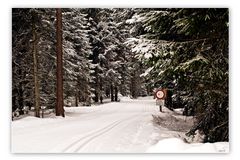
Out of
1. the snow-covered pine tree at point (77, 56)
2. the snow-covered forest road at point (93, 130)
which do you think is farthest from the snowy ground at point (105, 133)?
the snow-covered pine tree at point (77, 56)

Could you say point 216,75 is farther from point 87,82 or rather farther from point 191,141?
point 87,82

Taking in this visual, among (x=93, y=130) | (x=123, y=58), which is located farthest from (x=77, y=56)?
(x=93, y=130)

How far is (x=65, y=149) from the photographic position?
691cm

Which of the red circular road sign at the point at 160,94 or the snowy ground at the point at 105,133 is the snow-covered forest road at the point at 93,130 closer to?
the snowy ground at the point at 105,133

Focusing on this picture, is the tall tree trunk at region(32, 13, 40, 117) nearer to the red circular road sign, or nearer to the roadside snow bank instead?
the red circular road sign

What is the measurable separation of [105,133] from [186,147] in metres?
1.22

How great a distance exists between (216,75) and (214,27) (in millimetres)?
699

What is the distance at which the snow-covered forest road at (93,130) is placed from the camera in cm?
696

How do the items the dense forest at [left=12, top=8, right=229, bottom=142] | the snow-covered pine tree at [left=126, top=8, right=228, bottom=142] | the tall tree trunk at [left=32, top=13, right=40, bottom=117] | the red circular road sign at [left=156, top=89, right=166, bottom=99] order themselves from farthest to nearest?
1. the tall tree trunk at [left=32, top=13, right=40, bottom=117]
2. the red circular road sign at [left=156, top=89, right=166, bottom=99]
3. the dense forest at [left=12, top=8, right=229, bottom=142]
4. the snow-covered pine tree at [left=126, top=8, right=228, bottom=142]

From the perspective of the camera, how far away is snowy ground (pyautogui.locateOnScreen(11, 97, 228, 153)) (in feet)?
22.8

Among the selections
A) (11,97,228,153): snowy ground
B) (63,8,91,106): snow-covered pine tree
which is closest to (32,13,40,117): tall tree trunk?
(11,97,228,153): snowy ground

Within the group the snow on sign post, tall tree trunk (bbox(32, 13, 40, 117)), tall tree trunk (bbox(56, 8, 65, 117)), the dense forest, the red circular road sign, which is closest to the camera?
the dense forest

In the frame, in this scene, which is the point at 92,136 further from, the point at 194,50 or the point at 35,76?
the point at 194,50
